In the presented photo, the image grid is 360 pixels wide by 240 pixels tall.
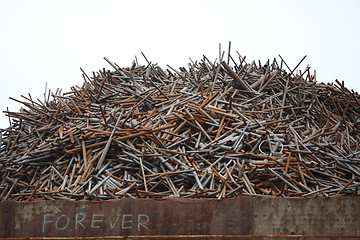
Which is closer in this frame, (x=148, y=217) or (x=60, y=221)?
(x=148, y=217)

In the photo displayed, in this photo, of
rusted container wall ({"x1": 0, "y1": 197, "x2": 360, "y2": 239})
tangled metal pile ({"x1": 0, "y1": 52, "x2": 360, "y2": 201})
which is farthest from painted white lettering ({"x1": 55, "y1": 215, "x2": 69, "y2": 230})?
tangled metal pile ({"x1": 0, "y1": 52, "x2": 360, "y2": 201})

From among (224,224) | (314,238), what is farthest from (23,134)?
(314,238)

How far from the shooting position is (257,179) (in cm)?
721

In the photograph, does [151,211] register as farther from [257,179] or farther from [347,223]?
[347,223]

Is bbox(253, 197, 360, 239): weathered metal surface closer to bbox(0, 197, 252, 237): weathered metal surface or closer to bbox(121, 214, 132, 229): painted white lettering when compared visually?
bbox(0, 197, 252, 237): weathered metal surface

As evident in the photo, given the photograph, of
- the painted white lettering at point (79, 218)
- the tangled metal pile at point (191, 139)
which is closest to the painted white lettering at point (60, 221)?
the painted white lettering at point (79, 218)

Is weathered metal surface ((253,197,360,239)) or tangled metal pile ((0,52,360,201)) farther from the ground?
tangled metal pile ((0,52,360,201))

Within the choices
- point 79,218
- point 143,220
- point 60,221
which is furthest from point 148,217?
point 60,221

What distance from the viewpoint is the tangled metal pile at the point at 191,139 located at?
7.20 metres

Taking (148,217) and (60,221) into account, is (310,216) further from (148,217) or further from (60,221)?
(60,221)

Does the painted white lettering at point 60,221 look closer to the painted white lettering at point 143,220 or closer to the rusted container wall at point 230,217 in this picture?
the rusted container wall at point 230,217

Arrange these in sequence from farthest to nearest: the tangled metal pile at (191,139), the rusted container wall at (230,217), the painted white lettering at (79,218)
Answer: the tangled metal pile at (191,139) → the painted white lettering at (79,218) → the rusted container wall at (230,217)

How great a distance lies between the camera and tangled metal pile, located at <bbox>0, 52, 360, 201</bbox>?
23.6 feet

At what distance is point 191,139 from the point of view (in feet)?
26.3
